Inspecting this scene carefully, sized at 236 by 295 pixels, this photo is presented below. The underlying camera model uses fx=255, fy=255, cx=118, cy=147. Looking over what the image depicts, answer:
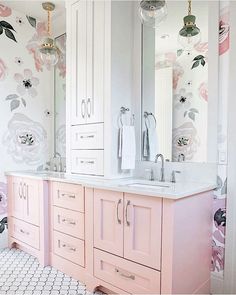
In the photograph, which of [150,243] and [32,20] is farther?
[32,20]

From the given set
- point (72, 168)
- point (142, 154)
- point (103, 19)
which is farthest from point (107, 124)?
point (103, 19)

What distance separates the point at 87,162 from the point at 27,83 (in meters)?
1.37

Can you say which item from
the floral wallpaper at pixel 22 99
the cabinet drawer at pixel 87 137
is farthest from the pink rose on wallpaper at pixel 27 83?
the cabinet drawer at pixel 87 137

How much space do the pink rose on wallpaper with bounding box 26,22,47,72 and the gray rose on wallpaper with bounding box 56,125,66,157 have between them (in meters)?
0.78

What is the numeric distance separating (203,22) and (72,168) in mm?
1725

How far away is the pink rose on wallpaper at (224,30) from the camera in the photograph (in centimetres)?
189

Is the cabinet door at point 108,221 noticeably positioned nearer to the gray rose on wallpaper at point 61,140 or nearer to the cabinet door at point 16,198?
the cabinet door at point 16,198

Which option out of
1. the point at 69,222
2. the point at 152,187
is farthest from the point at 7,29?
the point at 152,187

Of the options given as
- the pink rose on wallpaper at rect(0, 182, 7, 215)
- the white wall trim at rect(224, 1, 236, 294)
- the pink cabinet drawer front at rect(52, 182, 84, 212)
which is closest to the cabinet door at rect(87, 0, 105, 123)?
the pink cabinet drawer front at rect(52, 182, 84, 212)

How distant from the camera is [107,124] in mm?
2203

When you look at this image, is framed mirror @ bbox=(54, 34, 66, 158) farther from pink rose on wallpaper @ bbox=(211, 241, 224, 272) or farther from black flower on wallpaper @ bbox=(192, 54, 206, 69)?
pink rose on wallpaper @ bbox=(211, 241, 224, 272)

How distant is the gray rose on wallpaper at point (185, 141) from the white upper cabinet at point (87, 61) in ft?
2.23

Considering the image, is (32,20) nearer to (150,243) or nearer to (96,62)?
(96,62)

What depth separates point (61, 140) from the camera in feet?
10.4
